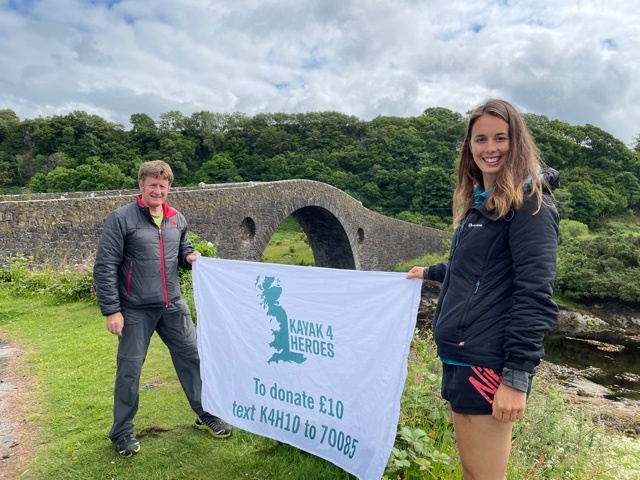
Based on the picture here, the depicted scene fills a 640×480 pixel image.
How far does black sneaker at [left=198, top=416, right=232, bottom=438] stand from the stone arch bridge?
7.38 m

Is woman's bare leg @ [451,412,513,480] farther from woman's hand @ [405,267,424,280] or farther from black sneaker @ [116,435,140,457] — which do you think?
black sneaker @ [116,435,140,457]

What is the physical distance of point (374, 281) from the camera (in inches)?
95.5

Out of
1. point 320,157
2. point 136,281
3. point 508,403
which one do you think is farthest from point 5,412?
point 320,157

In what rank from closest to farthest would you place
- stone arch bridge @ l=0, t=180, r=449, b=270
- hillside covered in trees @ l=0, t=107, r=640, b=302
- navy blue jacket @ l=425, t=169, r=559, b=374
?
navy blue jacket @ l=425, t=169, r=559, b=374, stone arch bridge @ l=0, t=180, r=449, b=270, hillside covered in trees @ l=0, t=107, r=640, b=302

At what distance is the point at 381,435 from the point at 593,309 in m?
18.2

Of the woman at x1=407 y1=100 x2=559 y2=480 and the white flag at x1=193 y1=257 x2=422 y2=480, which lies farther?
the white flag at x1=193 y1=257 x2=422 y2=480

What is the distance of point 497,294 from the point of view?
1646 mm

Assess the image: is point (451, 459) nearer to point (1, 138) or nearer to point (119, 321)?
point (119, 321)

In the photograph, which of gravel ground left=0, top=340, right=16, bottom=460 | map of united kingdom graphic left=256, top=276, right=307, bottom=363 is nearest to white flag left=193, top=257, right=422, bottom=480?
map of united kingdom graphic left=256, top=276, right=307, bottom=363

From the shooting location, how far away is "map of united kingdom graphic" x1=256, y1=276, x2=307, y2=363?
2680mm

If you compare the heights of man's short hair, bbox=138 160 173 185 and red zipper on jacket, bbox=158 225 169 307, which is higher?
man's short hair, bbox=138 160 173 185

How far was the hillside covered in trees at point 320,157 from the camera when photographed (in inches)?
1416

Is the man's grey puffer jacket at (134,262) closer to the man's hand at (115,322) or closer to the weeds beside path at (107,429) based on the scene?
the man's hand at (115,322)

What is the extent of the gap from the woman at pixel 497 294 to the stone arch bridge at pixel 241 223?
30.5ft
